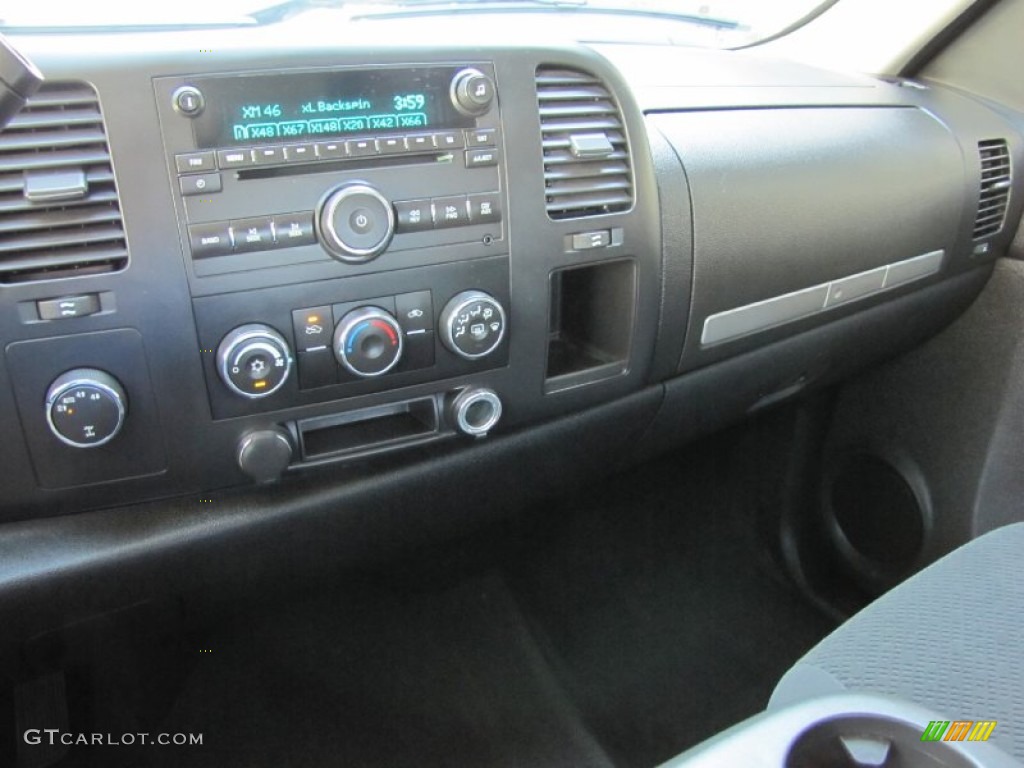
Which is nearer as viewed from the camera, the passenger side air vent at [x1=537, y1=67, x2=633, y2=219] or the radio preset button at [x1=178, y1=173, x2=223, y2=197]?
the radio preset button at [x1=178, y1=173, x2=223, y2=197]

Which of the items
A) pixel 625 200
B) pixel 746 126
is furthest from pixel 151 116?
pixel 746 126

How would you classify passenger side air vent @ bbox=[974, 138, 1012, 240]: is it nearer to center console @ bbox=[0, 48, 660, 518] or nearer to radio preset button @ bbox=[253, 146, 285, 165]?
center console @ bbox=[0, 48, 660, 518]

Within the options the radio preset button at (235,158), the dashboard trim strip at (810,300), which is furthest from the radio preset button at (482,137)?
the dashboard trim strip at (810,300)

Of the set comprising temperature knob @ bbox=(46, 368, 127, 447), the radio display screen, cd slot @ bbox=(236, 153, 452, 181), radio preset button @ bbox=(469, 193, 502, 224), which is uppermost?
the radio display screen

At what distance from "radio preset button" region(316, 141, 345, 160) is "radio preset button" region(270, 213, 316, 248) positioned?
0.06m

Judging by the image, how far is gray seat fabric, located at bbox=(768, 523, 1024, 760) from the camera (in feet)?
2.65

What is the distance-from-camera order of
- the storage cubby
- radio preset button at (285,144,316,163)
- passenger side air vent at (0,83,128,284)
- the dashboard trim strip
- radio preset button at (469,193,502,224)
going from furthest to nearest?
the dashboard trim strip < the storage cubby < radio preset button at (469,193,502,224) < radio preset button at (285,144,316,163) < passenger side air vent at (0,83,128,284)

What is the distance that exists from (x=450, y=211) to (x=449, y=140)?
0.07 meters

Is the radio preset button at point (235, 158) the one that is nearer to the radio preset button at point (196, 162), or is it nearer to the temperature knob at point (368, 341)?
the radio preset button at point (196, 162)

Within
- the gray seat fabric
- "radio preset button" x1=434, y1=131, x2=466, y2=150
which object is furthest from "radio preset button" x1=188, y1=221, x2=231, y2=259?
the gray seat fabric

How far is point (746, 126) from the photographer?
4.49ft

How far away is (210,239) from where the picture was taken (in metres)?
0.86

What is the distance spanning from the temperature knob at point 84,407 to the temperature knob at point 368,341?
214mm

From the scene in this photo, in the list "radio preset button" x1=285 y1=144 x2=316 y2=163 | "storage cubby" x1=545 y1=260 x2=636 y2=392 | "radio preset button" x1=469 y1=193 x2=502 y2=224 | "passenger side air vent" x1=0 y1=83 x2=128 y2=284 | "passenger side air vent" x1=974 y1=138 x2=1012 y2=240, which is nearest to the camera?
"passenger side air vent" x1=0 y1=83 x2=128 y2=284
